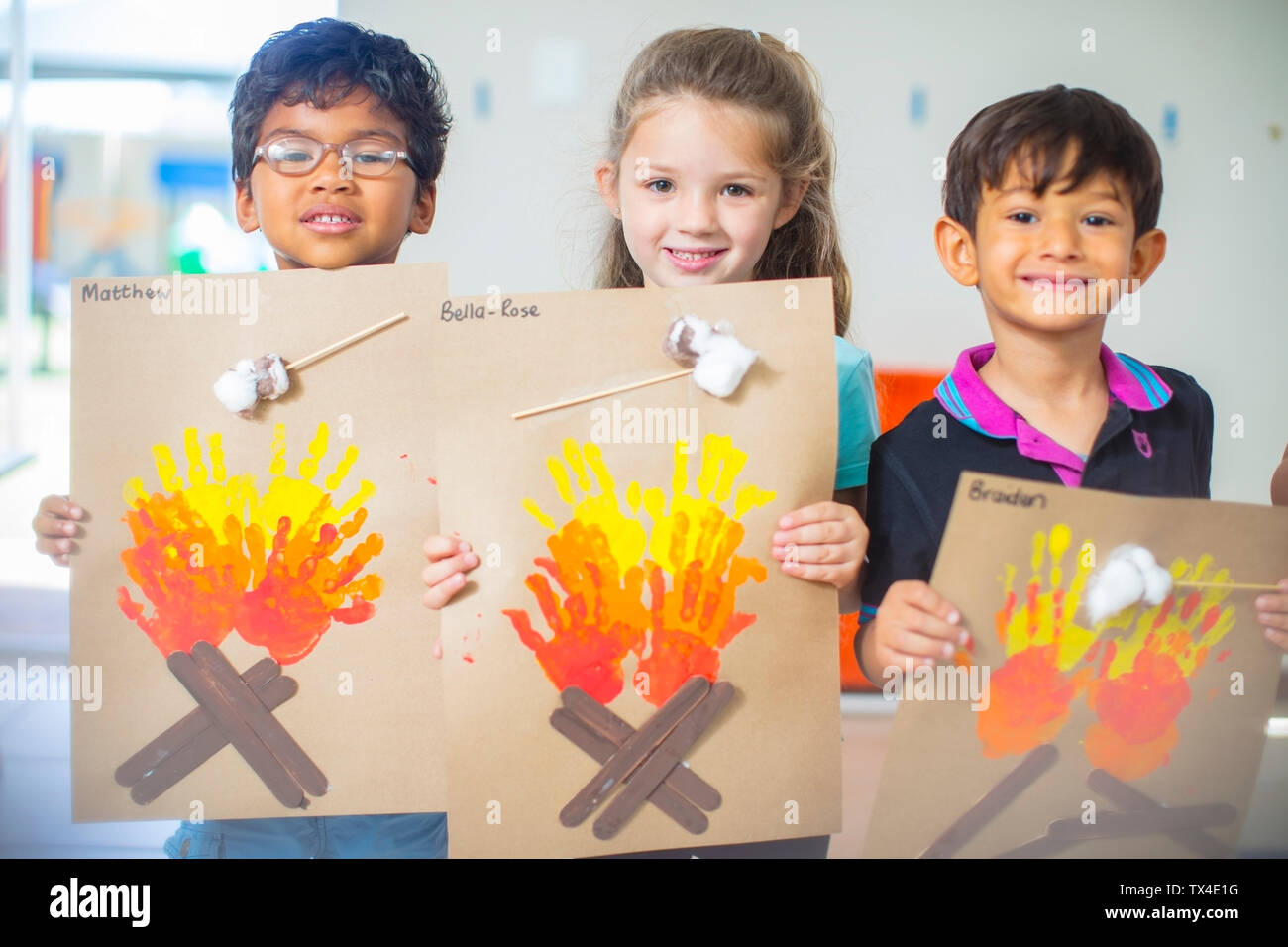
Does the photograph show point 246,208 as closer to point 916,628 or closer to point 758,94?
point 758,94

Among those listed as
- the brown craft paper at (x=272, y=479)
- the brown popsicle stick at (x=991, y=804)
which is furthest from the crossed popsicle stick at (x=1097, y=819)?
the brown craft paper at (x=272, y=479)

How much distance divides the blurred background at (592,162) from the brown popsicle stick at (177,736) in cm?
69

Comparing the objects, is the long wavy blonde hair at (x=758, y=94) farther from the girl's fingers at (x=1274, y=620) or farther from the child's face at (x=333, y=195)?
the girl's fingers at (x=1274, y=620)

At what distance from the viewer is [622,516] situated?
1148 mm

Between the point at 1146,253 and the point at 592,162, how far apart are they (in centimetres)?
82

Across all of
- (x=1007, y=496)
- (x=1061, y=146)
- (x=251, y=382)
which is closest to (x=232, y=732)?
(x=251, y=382)

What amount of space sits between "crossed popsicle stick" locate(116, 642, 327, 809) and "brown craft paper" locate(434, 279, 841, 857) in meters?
0.18

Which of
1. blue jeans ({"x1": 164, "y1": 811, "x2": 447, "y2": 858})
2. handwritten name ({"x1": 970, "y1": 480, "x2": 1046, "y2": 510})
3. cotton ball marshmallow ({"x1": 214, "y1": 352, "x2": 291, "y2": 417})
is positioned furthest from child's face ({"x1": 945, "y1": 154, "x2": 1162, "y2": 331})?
blue jeans ({"x1": 164, "y1": 811, "x2": 447, "y2": 858})

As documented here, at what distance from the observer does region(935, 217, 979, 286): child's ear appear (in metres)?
1.17

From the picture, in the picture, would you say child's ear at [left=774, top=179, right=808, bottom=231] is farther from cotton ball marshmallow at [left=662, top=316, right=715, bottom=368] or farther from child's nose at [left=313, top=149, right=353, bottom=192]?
child's nose at [left=313, top=149, right=353, bottom=192]
